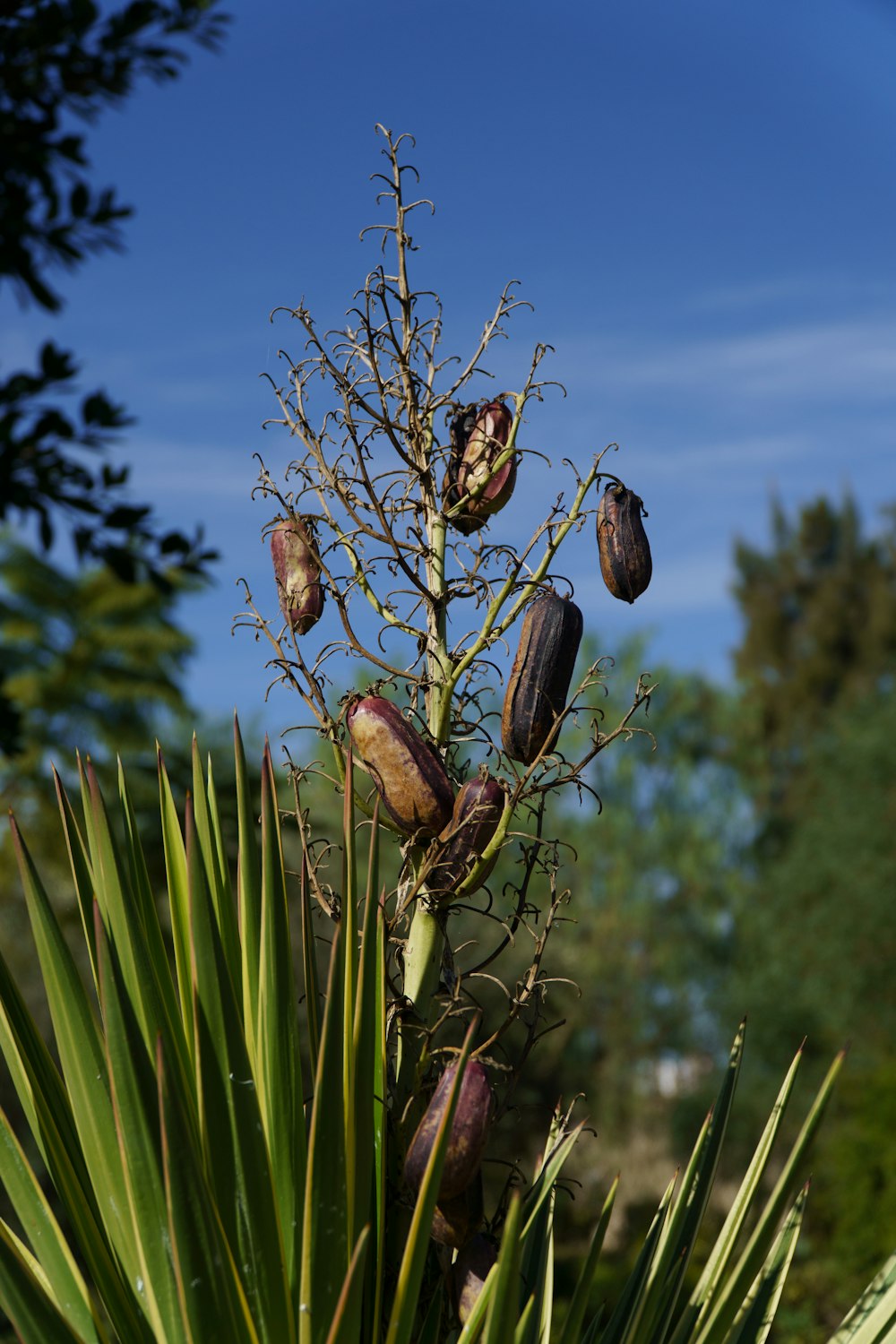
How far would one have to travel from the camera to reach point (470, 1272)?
1356 mm

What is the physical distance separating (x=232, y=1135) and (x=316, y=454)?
852 millimetres

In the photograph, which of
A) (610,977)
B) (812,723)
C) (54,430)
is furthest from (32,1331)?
(812,723)

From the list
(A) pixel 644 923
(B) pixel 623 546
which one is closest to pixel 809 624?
(A) pixel 644 923

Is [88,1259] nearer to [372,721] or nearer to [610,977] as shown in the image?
[372,721]

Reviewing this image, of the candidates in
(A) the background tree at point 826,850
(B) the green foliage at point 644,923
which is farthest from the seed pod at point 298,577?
(B) the green foliage at point 644,923

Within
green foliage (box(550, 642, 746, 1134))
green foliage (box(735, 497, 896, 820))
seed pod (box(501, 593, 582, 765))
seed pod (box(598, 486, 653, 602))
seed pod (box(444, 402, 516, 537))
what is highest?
green foliage (box(735, 497, 896, 820))

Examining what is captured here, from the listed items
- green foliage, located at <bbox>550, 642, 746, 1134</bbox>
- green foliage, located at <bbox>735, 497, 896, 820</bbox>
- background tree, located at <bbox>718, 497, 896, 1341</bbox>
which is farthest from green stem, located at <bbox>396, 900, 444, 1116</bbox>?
green foliage, located at <bbox>735, 497, 896, 820</bbox>

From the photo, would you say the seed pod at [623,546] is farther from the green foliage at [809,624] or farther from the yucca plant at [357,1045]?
the green foliage at [809,624]

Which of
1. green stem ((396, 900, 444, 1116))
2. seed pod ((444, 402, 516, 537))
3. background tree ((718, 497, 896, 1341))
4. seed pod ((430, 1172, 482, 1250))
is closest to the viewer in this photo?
seed pod ((430, 1172, 482, 1250))

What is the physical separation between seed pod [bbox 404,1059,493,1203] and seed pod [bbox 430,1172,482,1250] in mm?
39

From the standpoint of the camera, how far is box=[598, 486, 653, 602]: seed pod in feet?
5.05

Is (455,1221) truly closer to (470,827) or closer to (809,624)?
(470,827)

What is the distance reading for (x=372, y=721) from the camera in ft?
4.58

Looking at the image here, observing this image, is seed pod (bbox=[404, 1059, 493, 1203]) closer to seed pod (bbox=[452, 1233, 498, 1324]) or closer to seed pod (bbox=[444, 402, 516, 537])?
seed pod (bbox=[452, 1233, 498, 1324])
